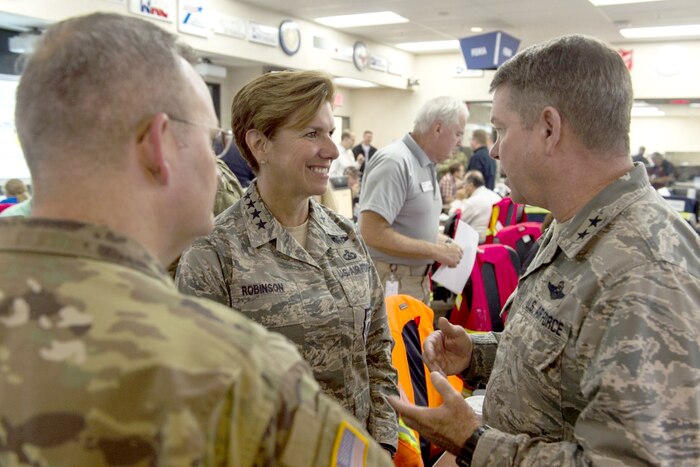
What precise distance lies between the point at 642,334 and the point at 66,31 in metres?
1.04

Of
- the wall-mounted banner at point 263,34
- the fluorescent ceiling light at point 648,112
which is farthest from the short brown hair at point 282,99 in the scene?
the fluorescent ceiling light at point 648,112

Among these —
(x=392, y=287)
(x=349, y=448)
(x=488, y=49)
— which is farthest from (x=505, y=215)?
(x=488, y=49)

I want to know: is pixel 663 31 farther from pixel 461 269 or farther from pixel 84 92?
pixel 84 92

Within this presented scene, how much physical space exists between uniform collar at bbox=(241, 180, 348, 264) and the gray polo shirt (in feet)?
4.07

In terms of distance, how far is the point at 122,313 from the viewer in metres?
0.65

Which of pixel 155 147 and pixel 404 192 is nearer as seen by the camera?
pixel 155 147

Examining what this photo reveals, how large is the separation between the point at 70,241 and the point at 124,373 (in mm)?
191

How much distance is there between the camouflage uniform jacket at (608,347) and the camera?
98 centimetres

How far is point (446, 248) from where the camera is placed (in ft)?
10.3

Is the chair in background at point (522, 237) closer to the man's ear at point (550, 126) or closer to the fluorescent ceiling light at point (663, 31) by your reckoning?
the man's ear at point (550, 126)

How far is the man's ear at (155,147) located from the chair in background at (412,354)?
1622 mm

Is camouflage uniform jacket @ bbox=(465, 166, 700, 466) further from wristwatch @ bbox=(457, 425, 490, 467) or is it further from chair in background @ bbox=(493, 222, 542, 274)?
chair in background @ bbox=(493, 222, 542, 274)

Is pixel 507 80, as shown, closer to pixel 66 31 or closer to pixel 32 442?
pixel 66 31

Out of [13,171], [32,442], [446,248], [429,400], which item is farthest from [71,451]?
[13,171]
